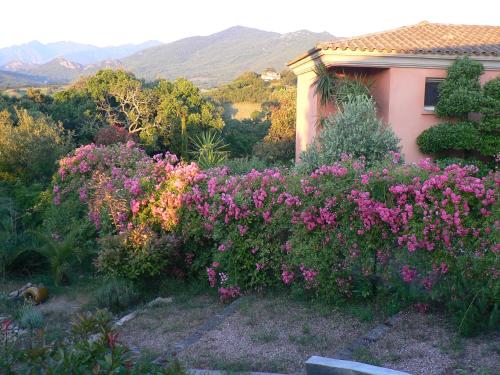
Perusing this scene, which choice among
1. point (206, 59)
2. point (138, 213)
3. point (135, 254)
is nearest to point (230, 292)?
point (135, 254)

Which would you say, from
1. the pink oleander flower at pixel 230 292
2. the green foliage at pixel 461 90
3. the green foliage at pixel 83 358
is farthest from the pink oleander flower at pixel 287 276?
the green foliage at pixel 461 90

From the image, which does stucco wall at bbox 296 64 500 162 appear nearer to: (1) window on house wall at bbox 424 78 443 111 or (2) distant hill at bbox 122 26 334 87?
(1) window on house wall at bbox 424 78 443 111

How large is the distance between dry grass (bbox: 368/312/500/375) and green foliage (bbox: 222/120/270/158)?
22428mm

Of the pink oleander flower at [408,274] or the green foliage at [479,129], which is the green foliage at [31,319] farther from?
the green foliage at [479,129]

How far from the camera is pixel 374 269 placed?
5523 mm

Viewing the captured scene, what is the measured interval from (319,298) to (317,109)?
400 inches

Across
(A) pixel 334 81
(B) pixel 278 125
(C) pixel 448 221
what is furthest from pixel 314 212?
(B) pixel 278 125

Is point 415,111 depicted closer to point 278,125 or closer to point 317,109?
point 317,109

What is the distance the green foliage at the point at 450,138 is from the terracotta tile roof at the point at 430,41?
6.50ft

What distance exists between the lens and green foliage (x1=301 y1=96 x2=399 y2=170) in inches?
450

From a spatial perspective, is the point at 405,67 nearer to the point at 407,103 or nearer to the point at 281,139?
the point at 407,103

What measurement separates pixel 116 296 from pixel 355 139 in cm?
630

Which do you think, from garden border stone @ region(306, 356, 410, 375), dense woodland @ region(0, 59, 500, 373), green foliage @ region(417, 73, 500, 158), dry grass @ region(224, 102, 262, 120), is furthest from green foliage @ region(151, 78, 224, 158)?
garden border stone @ region(306, 356, 410, 375)

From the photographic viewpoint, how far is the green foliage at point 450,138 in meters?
13.3
